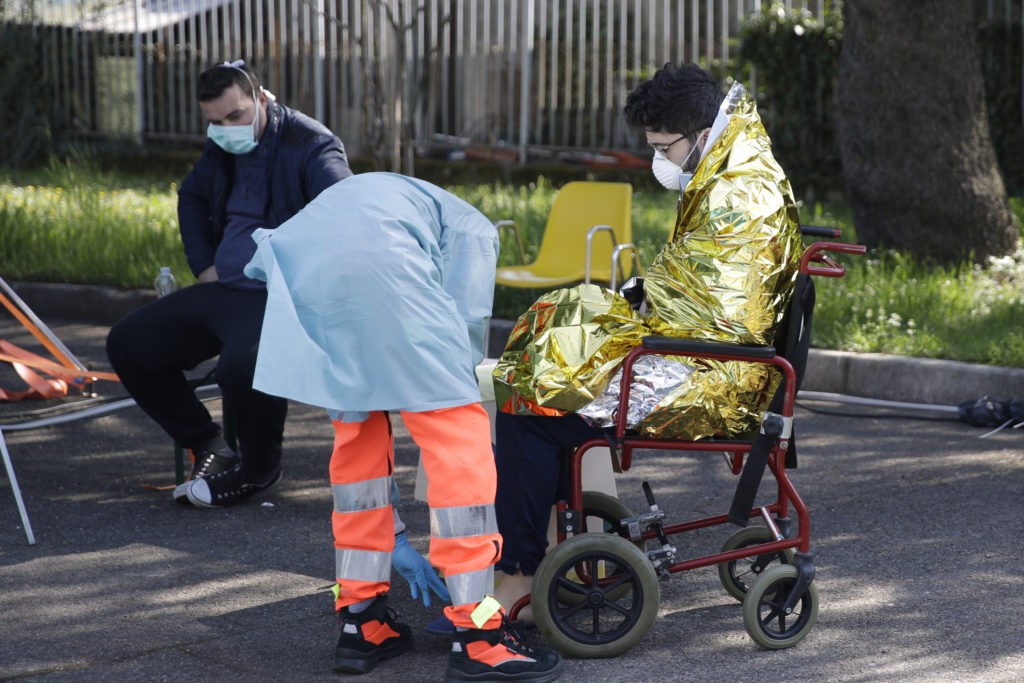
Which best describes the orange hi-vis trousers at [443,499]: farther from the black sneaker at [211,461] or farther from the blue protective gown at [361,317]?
the black sneaker at [211,461]

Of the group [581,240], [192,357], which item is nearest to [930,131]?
[581,240]

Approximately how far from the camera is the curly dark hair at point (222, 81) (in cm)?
492

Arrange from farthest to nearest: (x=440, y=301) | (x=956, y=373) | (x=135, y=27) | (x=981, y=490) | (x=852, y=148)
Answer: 1. (x=135, y=27)
2. (x=852, y=148)
3. (x=956, y=373)
4. (x=981, y=490)
5. (x=440, y=301)

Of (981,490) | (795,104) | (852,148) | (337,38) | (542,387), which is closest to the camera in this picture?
(542,387)

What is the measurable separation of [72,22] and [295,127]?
11497 millimetres

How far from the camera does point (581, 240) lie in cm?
778

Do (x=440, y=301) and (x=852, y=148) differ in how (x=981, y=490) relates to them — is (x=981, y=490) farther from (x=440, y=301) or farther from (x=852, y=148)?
(x=852, y=148)

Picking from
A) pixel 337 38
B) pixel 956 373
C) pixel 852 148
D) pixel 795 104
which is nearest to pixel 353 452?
pixel 956 373

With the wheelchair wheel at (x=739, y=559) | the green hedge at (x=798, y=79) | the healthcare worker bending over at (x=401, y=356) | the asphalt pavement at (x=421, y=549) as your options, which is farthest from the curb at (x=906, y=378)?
the green hedge at (x=798, y=79)

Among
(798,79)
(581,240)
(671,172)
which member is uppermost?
(798,79)

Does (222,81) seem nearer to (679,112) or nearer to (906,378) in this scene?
(679,112)

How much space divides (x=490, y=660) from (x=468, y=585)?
19 centimetres

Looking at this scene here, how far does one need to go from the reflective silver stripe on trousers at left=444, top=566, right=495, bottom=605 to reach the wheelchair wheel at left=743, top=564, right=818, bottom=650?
719 mm

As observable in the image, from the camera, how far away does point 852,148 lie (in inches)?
312
